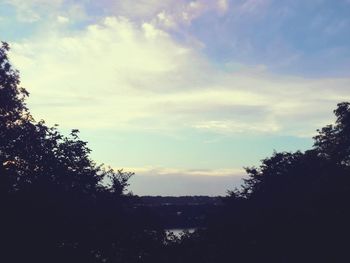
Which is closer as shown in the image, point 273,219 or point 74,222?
point 74,222

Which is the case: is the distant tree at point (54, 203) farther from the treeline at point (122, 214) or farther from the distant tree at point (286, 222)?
the distant tree at point (286, 222)

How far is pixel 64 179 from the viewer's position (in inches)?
1238

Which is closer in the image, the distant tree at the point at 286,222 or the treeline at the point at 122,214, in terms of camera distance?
the treeline at the point at 122,214

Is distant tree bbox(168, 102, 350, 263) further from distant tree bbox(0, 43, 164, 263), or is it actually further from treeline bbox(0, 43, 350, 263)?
distant tree bbox(0, 43, 164, 263)

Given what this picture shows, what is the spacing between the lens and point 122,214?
32.3m

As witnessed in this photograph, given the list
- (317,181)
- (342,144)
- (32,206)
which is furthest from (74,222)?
(342,144)

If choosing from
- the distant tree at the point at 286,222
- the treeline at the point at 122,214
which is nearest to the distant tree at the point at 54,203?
the treeline at the point at 122,214

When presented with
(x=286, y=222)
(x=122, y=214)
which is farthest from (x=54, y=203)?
(x=286, y=222)

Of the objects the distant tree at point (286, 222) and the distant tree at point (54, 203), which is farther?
the distant tree at point (286, 222)

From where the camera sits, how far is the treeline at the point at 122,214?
28297 mm

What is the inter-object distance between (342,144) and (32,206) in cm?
4066

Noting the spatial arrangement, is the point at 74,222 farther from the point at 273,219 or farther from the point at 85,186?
the point at 273,219

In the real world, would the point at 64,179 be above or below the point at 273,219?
above

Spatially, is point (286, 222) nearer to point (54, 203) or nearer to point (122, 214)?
point (122, 214)
